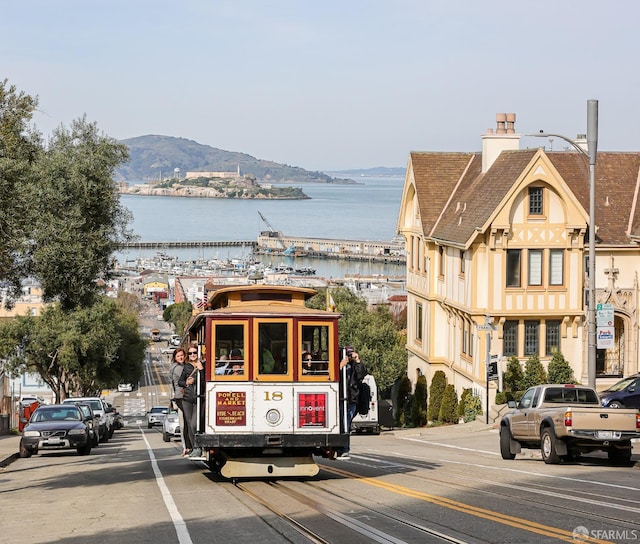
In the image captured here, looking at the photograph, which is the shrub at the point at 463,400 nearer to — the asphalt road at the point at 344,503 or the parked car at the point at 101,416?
the parked car at the point at 101,416

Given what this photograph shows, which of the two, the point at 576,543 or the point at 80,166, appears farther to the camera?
the point at 80,166

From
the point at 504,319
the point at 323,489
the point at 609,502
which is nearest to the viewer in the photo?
the point at 609,502

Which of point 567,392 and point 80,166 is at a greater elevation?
point 80,166

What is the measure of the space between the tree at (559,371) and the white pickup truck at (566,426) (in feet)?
55.2

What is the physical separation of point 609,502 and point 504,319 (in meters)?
27.6

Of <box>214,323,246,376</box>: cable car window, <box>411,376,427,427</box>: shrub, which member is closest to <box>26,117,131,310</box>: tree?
<box>214,323,246,376</box>: cable car window

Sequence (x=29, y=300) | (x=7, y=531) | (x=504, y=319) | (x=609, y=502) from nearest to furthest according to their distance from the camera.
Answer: (x=7, y=531) < (x=609, y=502) < (x=504, y=319) < (x=29, y=300)

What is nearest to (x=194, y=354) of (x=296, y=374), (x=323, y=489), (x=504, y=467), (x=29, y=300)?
(x=296, y=374)

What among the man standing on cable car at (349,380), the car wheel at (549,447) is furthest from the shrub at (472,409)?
the man standing on cable car at (349,380)

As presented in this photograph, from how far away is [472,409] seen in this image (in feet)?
140

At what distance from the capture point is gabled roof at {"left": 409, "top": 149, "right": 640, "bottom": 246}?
143 feet

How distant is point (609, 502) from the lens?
49.3ft

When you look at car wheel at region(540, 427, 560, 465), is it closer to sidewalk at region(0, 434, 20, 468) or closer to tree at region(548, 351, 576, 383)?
sidewalk at region(0, 434, 20, 468)

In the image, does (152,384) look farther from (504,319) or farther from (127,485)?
(127,485)
